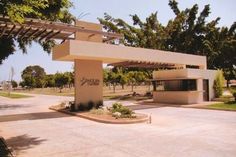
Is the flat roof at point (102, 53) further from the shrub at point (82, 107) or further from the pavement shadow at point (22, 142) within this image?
the pavement shadow at point (22, 142)

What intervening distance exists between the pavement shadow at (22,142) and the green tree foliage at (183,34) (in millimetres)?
33276

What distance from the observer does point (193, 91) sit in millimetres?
27797

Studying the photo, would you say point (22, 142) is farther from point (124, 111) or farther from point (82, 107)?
point (82, 107)

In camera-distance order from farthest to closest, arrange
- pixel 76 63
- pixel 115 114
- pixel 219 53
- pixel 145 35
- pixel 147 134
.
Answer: pixel 219 53 < pixel 145 35 < pixel 76 63 < pixel 115 114 < pixel 147 134

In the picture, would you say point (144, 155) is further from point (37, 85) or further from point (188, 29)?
point (37, 85)

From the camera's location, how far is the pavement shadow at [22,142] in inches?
391

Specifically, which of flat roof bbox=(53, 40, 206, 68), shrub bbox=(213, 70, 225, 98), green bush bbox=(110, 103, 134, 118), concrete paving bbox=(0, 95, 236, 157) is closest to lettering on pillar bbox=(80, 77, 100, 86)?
flat roof bbox=(53, 40, 206, 68)

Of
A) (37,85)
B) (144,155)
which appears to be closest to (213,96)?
(144,155)

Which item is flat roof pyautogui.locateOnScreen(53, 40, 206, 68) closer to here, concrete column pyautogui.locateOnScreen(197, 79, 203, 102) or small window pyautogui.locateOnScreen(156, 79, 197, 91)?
small window pyautogui.locateOnScreen(156, 79, 197, 91)

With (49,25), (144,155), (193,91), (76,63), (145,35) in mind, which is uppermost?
(145,35)

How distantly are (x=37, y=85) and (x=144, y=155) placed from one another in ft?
336

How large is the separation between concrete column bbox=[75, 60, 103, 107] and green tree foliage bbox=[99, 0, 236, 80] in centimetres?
2211

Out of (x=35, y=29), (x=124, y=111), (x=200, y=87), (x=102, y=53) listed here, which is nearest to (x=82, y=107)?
(x=102, y=53)

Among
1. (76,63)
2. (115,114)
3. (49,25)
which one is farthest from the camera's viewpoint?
(76,63)
